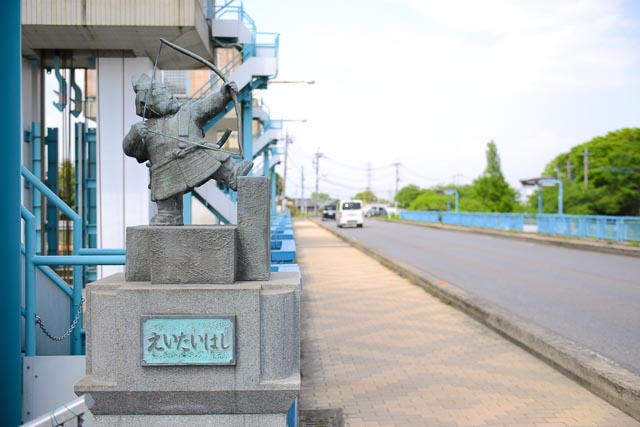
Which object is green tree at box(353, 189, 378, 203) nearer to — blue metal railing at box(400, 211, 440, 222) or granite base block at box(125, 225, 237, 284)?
blue metal railing at box(400, 211, 440, 222)

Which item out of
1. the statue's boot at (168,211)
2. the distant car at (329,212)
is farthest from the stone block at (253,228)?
the distant car at (329,212)

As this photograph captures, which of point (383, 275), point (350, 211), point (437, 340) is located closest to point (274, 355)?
point (437, 340)

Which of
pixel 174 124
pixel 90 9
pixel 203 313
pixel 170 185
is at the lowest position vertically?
pixel 203 313

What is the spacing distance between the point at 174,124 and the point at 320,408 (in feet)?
8.78

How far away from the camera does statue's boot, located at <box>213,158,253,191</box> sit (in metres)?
3.89

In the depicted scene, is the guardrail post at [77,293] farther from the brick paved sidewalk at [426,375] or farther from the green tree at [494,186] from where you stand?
the green tree at [494,186]

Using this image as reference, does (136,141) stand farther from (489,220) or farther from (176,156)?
(489,220)

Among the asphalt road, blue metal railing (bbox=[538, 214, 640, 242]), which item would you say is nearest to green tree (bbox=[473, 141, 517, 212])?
blue metal railing (bbox=[538, 214, 640, 242])

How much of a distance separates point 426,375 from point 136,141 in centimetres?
372

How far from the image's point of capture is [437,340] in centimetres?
747

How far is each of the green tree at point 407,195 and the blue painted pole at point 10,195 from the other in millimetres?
106839

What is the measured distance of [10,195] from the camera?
3621mm

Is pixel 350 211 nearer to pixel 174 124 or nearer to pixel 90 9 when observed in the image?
pixel 90 9

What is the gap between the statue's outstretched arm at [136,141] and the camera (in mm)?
3896
